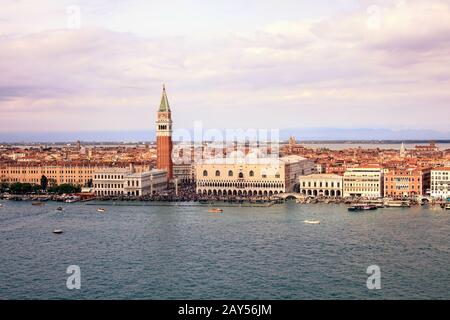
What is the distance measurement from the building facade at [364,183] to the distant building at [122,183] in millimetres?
5041

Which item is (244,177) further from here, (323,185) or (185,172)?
(185,172)

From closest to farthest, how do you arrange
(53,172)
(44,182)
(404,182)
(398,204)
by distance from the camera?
(398,204), (404,182), (44,182), (53,172)

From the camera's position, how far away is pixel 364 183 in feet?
49.5

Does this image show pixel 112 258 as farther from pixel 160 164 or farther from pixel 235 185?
pixel 160 164

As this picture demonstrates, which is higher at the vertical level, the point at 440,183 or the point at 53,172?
the point at 53,172

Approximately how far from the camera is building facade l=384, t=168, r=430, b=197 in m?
14.8

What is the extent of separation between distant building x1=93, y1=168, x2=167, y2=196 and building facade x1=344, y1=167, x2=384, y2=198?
16.5ft

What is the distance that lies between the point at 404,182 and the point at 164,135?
6616 millimetres

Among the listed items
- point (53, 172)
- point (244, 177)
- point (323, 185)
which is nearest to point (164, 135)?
point (244, 177)

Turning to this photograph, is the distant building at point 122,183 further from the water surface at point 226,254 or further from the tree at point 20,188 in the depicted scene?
the water surface at point 226,254

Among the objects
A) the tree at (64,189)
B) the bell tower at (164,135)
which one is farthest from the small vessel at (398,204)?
the tree at (64,189)
